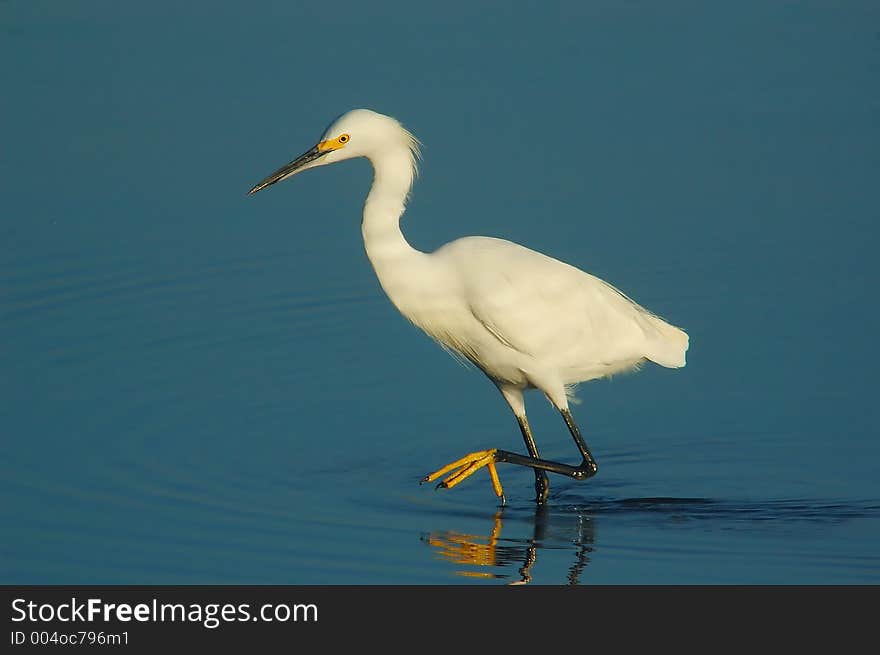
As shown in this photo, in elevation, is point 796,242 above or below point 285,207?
below

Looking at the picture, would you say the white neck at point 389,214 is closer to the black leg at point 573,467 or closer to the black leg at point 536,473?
the black leg at point 536,473

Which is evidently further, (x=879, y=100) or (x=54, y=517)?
(x=879, y=100)

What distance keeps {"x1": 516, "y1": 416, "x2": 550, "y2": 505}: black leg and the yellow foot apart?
0.32m

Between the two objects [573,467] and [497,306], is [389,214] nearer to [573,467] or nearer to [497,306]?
[497,306]

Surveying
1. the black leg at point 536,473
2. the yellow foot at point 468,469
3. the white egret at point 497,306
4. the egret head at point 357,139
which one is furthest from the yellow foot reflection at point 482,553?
the egret head at point 357,139

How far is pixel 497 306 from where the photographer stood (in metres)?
9.30

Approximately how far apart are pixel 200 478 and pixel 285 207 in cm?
473

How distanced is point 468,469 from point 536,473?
0.64 m

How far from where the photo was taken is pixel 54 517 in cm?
857

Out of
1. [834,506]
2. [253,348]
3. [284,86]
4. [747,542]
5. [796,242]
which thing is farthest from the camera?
[284,86]

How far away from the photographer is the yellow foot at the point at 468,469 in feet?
30.0

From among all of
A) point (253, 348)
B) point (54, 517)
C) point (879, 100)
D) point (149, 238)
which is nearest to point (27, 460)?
point (54, 517)

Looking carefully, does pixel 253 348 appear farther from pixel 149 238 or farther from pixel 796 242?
pixel 796 242

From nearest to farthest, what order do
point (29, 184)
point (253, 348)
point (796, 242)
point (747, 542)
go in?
point (747, 542) < point (253, 348) < point (796, 242) < point (29, 184)
